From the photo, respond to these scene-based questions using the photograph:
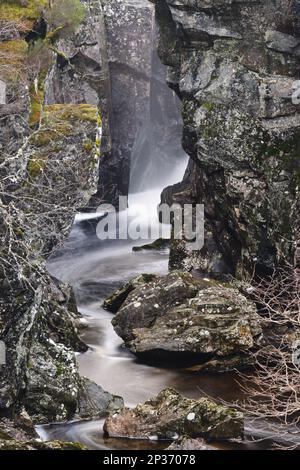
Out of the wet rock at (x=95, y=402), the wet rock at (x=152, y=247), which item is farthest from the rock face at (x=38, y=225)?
the wet rock at (x=152, y=247)

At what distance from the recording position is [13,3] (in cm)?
2517

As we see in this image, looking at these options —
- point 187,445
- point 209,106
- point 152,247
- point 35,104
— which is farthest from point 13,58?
point 152,247

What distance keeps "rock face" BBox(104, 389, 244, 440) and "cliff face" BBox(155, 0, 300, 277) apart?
9.83m

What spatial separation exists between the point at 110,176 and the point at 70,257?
7272 millimetres

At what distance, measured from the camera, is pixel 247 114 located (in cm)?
2575

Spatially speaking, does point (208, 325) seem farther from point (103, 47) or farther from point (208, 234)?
point (103, 47)

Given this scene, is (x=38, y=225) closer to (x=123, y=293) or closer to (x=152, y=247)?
(x=123, y=293)

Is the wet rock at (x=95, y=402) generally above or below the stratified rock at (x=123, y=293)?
below

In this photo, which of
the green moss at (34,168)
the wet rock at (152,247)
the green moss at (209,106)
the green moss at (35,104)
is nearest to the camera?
the green moss at (34,168)

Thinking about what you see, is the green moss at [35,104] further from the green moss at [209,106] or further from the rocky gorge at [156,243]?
the green moss at [209,106]

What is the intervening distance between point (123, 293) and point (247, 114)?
7851 millimetres

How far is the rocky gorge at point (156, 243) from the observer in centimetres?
1590

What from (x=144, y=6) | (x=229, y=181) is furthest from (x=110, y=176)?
(x=229, y=181)

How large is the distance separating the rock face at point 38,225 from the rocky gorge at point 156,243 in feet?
0.15
